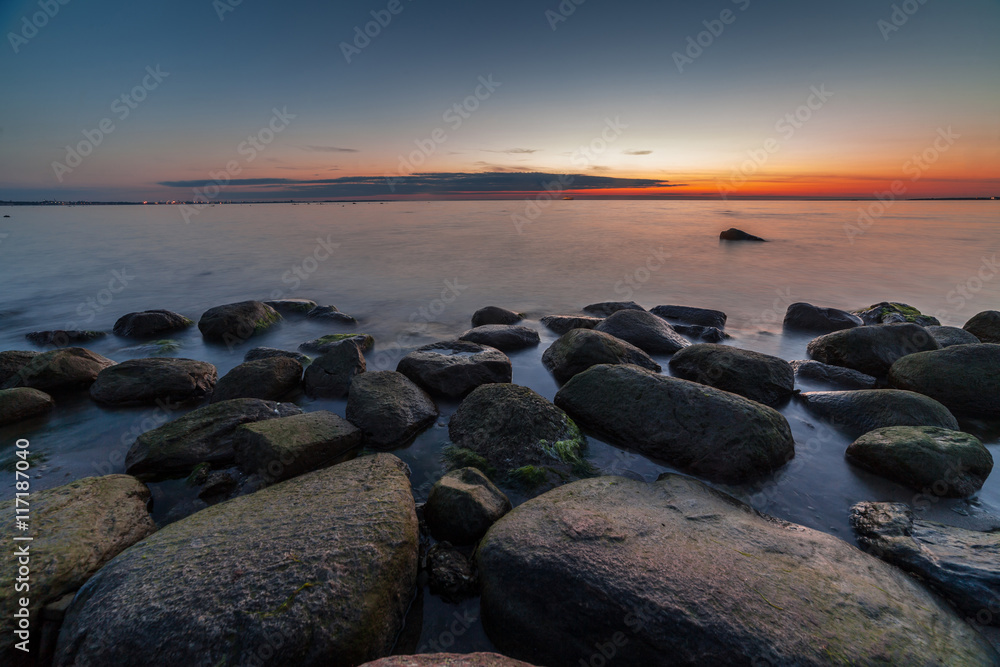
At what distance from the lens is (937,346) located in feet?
23.0

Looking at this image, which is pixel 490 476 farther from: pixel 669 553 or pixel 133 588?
pixel 133 588

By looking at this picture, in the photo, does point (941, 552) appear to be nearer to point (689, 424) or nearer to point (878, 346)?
point (689, 424)

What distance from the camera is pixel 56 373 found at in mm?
5992

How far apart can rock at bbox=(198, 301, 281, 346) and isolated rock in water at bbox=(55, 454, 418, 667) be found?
22.4ft

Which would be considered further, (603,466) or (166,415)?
(166,415)

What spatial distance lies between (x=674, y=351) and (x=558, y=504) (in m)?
5.31

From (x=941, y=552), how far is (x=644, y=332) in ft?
17.2

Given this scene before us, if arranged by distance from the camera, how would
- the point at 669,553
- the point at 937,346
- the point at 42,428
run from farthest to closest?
the point at 937,346 → the point at 42,428 → the point at 669,553

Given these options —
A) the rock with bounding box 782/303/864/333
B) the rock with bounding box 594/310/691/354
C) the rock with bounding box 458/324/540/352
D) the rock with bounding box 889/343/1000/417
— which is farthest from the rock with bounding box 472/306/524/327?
the rock with bounding box 889/343/1000/417

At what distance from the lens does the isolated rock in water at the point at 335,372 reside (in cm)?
626

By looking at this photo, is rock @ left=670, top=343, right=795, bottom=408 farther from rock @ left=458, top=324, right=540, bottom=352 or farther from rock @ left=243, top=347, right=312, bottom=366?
rock @ left=243, top=347, right=312, bottom=366

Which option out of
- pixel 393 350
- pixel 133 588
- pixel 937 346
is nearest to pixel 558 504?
pixel 133 588

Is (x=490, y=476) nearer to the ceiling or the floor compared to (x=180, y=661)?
nearer to the floor

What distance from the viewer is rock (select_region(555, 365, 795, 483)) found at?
4.31 meters
